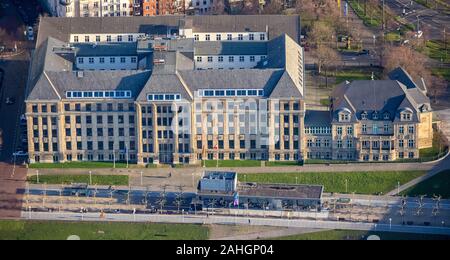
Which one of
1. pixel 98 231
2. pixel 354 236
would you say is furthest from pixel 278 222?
pixel 98 231

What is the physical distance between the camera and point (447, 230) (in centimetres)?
19575

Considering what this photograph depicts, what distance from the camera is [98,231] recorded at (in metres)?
197

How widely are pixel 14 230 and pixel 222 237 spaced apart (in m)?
23.9

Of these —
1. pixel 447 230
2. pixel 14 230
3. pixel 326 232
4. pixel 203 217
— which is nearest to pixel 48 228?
pixel 14 230

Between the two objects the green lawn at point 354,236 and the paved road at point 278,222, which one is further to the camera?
the paved road at point 278,222

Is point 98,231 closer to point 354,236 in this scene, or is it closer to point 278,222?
point 278,222

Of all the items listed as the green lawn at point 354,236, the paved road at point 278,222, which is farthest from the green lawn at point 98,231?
the green lawn at point 354,236

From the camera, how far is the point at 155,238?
Answer: 195 m

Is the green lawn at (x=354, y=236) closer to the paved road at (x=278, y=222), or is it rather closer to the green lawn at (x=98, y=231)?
the paved road at (x=278, y=222)

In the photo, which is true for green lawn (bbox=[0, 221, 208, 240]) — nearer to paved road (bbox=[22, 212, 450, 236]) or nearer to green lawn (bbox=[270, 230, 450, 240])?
paved road (bbox=[22, 212, 450, 236])

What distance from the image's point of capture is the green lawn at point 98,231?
19525 cm
